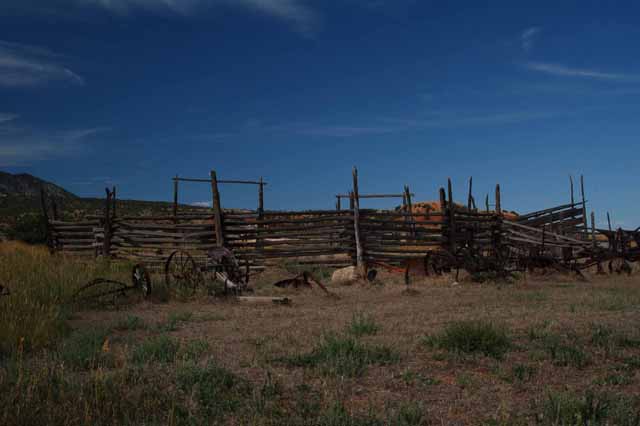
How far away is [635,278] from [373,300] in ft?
25.1

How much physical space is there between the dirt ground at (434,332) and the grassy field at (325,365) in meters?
0.02

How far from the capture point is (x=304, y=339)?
6078 mm

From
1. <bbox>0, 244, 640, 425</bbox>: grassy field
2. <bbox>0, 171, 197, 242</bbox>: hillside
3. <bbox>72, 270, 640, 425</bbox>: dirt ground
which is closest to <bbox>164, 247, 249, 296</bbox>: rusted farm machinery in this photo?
<bbox>72, 270, 640, 425</bbox>: dirt ground

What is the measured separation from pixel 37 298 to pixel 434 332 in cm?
612

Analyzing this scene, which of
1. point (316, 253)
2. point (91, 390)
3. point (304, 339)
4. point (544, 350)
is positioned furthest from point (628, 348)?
point (316, 253)

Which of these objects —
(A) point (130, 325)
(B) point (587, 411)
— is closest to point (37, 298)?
(A) point (130, 325)

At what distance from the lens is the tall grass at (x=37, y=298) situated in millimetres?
5863

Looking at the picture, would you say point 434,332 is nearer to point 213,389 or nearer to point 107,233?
point 213,389

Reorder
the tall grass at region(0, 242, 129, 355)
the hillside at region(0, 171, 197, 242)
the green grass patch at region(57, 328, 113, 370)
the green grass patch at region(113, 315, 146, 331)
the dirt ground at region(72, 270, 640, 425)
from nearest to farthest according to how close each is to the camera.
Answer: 1. the dirt ground at region(72, 270, 640, 425)
2. the green grass patch at region(57, 328, 113, 370)
3. the tall grass at region(0, 242, 129, 355)
4. the green grass patch at region(113, 315, 146, 331)
5. the hillside at region(0, 171, 197, 242)

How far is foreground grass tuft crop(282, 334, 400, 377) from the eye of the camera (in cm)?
467

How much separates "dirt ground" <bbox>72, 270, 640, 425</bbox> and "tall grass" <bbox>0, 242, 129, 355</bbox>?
659 millimetres

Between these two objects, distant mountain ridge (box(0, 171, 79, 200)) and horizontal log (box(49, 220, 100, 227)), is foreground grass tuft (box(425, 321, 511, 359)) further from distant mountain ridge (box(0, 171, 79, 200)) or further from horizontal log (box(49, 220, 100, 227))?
distant mountain ridge (box(0, 171, 79, 200))

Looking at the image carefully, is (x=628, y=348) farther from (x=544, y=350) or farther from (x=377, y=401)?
(x=377, y=401)

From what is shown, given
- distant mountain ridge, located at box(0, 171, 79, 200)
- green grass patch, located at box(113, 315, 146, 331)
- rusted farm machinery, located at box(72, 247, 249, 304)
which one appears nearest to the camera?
green grass patch, located at box(113, 315, 146, 331)
